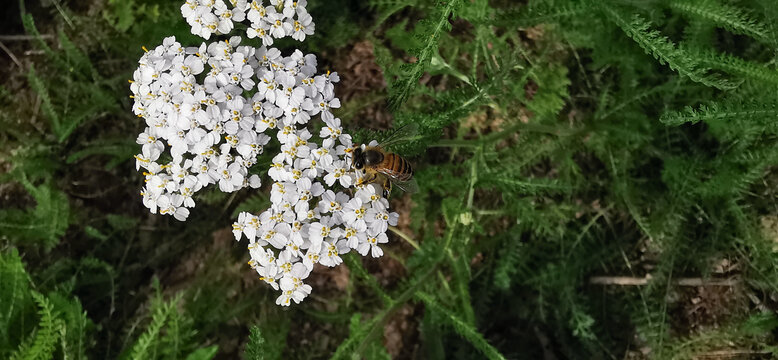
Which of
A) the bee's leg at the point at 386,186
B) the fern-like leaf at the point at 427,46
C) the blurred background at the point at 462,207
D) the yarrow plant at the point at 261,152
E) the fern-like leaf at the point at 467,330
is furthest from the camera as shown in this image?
the blurred background at the point at 462,207

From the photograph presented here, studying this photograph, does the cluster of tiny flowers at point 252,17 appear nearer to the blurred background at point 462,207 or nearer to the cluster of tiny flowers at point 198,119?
the cluster of tiny flowers at point 198,119

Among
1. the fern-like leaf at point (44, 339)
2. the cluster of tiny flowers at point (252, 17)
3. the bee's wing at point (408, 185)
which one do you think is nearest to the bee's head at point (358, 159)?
the bee's wing at point (408, 185)

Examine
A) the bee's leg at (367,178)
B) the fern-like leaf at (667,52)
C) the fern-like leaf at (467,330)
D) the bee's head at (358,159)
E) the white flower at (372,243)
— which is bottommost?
the fern-like leaf at (467,330)

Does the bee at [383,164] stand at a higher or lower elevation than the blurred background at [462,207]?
higher

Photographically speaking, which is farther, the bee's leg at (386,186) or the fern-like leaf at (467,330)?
the fern-like leaf at (467,330)

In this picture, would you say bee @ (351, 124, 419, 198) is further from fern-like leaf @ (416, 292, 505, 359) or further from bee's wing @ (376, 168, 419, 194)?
fern-like leaf @ (416, 292, 505, 359)

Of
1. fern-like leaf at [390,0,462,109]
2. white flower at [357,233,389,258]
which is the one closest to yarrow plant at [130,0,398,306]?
white flower at [357,233,389,258]

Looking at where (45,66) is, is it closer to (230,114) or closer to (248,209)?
(248,209)

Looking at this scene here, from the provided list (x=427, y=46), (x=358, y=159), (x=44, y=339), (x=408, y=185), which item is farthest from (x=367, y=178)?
(x=44, y=339)
